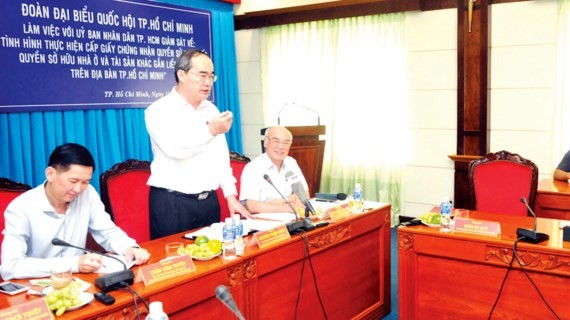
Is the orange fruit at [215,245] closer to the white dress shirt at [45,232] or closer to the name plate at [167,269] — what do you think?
the name plate at [167,269]

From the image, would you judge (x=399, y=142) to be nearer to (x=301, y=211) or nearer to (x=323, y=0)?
(x=323, y=0)

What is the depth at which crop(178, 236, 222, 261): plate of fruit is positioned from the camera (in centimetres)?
200

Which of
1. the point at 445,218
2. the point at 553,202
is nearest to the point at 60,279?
the point at 445,218

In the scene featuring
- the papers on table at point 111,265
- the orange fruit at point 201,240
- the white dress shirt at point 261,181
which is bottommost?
the papers on table at point 111,265

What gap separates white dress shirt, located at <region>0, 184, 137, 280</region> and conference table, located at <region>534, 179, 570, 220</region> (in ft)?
8.70

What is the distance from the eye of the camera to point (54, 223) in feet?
6.55

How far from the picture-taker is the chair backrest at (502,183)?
3.44m

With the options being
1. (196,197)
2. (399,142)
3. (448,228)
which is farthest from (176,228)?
(399,142)

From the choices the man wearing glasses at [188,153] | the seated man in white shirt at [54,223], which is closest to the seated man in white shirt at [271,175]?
the man wearing glasses at [188,153]

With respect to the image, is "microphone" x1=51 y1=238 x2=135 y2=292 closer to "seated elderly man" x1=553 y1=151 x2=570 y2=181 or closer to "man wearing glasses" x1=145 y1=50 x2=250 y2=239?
"man wearing glasses" x1=145 y1=50 x2=250 y2=239

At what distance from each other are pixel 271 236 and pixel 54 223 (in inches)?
34.0

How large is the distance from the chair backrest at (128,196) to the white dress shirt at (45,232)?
76cm

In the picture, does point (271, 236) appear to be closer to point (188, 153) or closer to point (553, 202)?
point (188, 153)

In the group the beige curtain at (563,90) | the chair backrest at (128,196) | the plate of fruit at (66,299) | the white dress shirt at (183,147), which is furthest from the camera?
the beige curtain at (563,90)
